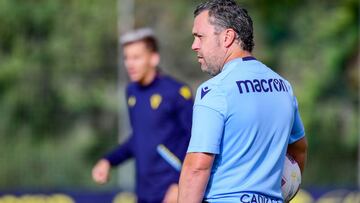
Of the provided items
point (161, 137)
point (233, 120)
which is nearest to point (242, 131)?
point (233, 120)

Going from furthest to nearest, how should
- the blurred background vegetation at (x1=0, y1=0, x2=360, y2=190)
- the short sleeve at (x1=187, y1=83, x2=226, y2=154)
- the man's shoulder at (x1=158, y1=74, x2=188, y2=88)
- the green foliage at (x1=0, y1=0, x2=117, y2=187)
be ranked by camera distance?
the blurred background vegetation at (x1=0, y1=0, x2=360, y2=190), the green foliage at (x1=0, y1=0, x2=117, y2=187), the man's shoulder at (x1=158, y1=74, x2=188, y2=88), the short sleeve at (x1=187, y1=83, x2=226, y2=154)

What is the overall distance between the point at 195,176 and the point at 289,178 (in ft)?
2.12

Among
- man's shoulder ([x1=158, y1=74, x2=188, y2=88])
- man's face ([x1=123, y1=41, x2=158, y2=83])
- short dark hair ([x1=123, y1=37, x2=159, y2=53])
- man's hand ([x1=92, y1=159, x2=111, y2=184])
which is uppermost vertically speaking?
short dark hair ([x1=123, y1=37, x2=159, y2=53])

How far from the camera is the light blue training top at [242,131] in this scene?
4.11m

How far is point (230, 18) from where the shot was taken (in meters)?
4.26

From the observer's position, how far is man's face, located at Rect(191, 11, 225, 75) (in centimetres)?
429

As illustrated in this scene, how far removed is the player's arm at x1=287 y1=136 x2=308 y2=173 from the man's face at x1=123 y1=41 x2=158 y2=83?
263cm

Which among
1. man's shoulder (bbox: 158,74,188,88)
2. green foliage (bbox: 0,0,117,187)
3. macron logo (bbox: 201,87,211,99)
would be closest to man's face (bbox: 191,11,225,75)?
→ macron logo (bbox: 201,87,211,99)

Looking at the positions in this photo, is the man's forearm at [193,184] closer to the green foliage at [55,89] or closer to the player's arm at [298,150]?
the player's arm at [298,150]

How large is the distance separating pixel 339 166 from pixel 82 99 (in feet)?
15.1

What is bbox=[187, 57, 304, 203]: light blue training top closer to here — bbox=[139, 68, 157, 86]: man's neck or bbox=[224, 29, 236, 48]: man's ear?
bbox=[224, 29, 236, 48]: man's ear

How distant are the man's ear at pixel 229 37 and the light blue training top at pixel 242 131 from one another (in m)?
0.08

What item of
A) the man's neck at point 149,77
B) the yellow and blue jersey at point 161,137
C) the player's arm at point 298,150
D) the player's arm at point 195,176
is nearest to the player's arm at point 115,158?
the yellow and blue jersey at point 161,137

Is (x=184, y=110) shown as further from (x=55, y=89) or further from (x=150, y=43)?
(x=55, y=89)
